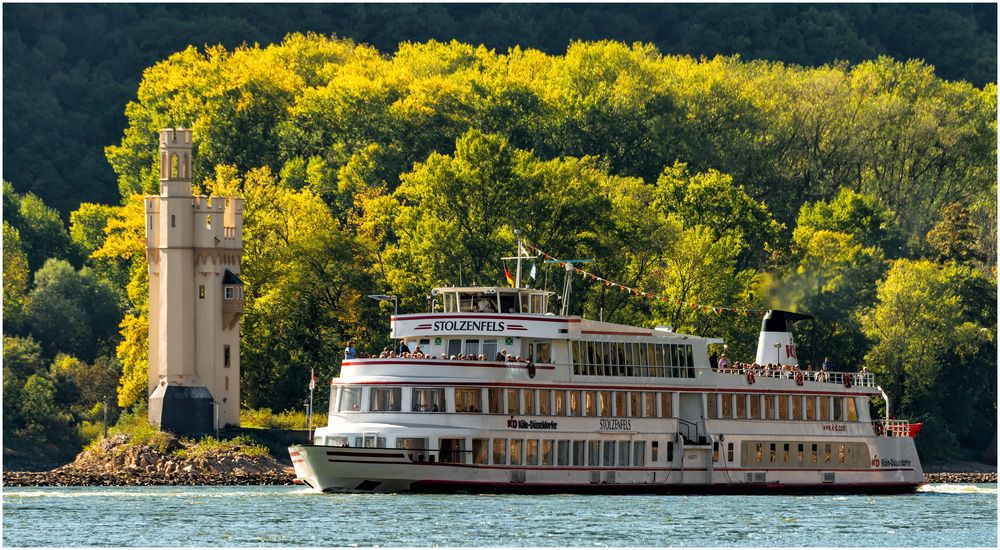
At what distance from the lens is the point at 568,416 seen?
90.8m

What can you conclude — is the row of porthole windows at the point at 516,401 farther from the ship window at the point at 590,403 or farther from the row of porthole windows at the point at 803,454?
the row of porthole windows at the point at 803,454

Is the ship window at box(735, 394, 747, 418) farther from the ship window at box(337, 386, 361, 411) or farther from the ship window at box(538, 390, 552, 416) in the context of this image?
the ship window at box(337, 386, 361, 411)

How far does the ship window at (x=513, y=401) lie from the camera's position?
8919 centimetres

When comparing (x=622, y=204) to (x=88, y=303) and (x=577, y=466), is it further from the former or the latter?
(x=577, y=466)

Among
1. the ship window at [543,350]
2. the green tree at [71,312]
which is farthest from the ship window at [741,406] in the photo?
the green tree at [71,312]

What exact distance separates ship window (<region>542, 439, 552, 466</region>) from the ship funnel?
1310cm

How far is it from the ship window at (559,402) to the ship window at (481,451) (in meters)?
2.99

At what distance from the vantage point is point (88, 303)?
451ft

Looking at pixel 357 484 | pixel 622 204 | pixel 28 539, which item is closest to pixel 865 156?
pixel 622 204

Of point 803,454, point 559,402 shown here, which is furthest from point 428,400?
point 803,454

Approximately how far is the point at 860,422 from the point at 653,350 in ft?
33.3

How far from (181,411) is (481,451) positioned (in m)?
25.6

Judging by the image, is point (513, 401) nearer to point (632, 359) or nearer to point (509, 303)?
point (509, 303)

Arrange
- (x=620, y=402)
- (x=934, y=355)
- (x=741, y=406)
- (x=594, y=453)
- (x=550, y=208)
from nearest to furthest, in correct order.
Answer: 1. (x=594, y=453)
2. (x=620, y=402)
3. (x=741, y=406)
4. (x=550, y=208)
5. (x=934, y=355)
